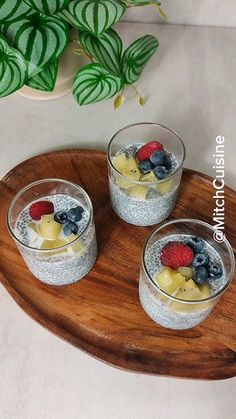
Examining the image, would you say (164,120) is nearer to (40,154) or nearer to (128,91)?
(128,91)

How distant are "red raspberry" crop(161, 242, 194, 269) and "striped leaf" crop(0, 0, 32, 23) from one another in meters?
0.42

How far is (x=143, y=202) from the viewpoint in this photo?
85cm

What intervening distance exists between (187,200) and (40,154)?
11.7 inches

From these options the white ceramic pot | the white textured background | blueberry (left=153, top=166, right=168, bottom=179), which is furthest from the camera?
the white textured background

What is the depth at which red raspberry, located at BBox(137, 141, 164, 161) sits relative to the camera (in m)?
0.87

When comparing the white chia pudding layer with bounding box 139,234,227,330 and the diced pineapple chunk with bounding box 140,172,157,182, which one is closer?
the white chia pudding layer with bounding box 139,234,227,330

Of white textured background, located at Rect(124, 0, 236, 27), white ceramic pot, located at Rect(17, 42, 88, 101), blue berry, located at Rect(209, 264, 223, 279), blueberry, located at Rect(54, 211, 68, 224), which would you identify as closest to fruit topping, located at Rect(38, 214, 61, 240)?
blueberry, located at Rect(54, 211, 68, 224)

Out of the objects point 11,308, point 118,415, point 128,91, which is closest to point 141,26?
point 128,91

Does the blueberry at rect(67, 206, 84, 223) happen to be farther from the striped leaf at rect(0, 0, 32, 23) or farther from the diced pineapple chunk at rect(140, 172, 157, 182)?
the striped leaf at rect(0, 0, 32, 23)

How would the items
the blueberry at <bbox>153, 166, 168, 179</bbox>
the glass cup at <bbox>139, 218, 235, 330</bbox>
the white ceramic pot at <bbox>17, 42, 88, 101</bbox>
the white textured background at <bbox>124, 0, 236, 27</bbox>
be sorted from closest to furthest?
the glass cup at <bbox>139, 218, 235, 330</bbox> → the blueberry at <bbox>153, 166, 168, 179</bbox> → the white ceramic pot at <bbox>17, 42, 88, 101</bbox> → the white textured background at <bbox>124, 0, 236, 27</bbox>

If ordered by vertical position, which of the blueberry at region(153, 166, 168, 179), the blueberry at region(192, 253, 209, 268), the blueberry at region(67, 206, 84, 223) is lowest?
the blueberry at region(192, 253, 209, 268)

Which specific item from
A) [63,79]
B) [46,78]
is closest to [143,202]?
[46,78]

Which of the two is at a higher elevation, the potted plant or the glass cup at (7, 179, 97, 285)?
the potted plant

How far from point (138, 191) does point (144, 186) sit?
0.05ft
